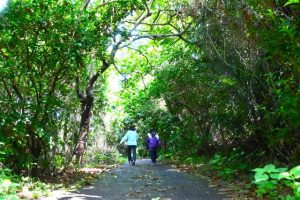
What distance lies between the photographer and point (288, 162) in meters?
8.30

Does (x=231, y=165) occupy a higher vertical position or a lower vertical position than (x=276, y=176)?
higher

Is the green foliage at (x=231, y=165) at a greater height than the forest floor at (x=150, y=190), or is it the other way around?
the green foliage at (x=231, y=165)

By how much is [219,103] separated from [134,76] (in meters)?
10.8

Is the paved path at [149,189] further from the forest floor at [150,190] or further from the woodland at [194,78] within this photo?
the woodland at [194,78]

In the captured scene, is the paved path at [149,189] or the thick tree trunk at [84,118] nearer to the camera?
the paved path at [149,189]

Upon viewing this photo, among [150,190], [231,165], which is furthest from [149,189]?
[231,165]

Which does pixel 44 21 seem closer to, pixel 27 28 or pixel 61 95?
pixel 27 28

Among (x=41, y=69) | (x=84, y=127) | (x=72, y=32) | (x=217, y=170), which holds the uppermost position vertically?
(x=72, y=32)

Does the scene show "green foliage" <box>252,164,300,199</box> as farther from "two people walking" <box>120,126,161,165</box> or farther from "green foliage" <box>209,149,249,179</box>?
"two people walking" <box>120,126,161,165</box>

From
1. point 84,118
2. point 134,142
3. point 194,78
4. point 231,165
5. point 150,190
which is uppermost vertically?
point 194,78

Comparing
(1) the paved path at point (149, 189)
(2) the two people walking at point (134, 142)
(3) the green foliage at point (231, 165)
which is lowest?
(1) the paved path at point (149, 189)

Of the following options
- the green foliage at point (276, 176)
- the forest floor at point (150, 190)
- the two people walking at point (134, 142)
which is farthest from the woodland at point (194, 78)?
the two people walking at point (134, 142)

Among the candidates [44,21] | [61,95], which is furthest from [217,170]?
[44,21]

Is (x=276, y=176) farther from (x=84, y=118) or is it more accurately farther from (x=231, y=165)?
(x=84, y=118)
